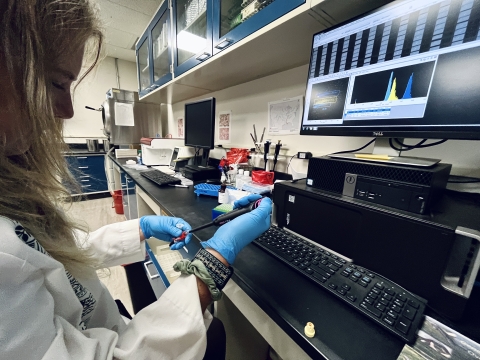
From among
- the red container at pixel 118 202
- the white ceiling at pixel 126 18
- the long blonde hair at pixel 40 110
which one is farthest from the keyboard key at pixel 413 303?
the red container at pixel 118 202

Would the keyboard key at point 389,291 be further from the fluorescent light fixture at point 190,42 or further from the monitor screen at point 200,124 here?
the fluorescent light fixture at point 190,42

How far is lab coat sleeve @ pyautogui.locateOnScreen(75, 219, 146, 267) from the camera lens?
0.68 metres

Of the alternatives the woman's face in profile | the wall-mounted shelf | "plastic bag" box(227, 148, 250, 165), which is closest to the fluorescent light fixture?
the wall-mounted shelf

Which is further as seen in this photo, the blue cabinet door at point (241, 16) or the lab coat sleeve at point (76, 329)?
the blue cabinet door at point (241, 16)

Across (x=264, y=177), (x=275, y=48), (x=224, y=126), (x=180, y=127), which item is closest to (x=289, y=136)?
(x=264, y=177)

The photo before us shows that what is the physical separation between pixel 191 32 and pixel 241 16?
0.61 metres

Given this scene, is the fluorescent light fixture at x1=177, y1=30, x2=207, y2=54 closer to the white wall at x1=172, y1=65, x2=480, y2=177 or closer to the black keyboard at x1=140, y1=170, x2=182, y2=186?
the white wall at x1=172, y1=65, x2=480, y2=177

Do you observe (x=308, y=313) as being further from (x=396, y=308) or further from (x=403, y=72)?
(x=403, y=72)

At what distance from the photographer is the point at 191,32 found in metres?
1.31

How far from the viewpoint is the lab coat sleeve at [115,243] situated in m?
0.68

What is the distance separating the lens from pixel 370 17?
0.54 meters

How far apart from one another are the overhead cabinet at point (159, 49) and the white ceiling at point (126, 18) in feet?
1.06

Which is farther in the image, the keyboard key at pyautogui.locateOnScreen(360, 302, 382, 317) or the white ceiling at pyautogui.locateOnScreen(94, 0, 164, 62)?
the white ceiling at pyautogui.locateOnScreen(94, 0, 164, 62)

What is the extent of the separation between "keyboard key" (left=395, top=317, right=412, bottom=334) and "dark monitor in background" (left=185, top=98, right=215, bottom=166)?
1180 mm
